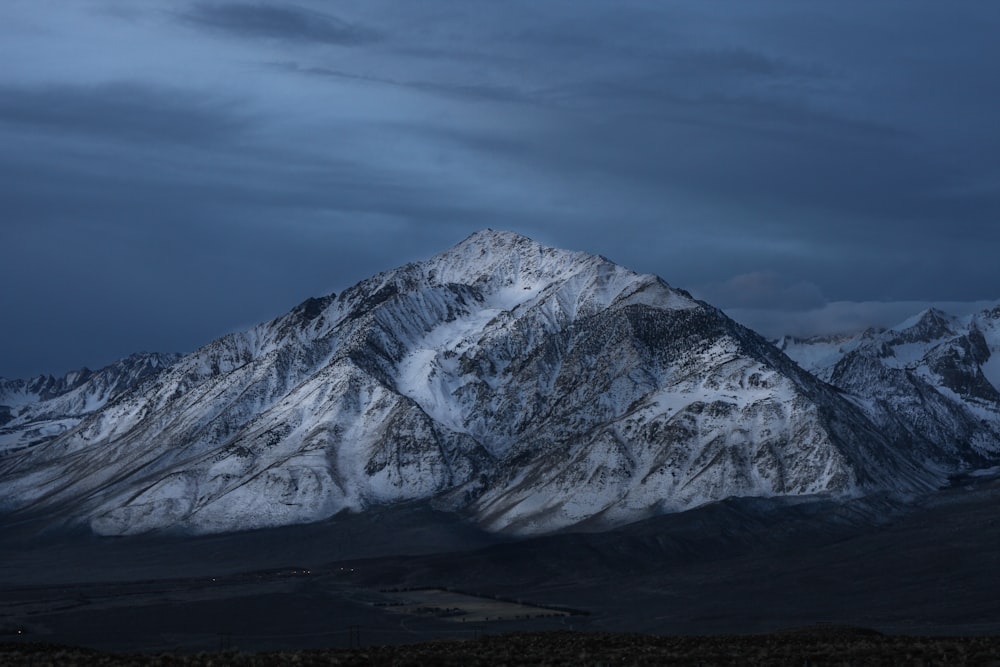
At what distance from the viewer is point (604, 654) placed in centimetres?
6812

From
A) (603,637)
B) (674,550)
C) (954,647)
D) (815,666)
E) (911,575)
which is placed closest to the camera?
(815,666)

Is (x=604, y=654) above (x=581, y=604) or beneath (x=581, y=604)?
above

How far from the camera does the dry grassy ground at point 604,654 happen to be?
65.1 metres

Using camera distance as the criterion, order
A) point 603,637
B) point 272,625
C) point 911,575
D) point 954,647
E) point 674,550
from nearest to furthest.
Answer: point 954,647 → point 603,637 → point 272,625 → point 911,575 → point 674,550

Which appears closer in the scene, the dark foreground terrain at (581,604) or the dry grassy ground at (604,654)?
the dry grassy ground at (604,654)

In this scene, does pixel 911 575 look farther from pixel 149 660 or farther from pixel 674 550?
pixel 149 660

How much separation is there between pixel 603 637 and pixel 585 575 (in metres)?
108

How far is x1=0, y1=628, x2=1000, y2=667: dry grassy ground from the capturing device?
213ft

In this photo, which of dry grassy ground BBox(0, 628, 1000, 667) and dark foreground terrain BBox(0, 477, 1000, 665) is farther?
dark foreground terrain BBox(0, 477, 1000, 665)

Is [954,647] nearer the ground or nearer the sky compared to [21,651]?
nearer the ground

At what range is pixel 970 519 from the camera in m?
200

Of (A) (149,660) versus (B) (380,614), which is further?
(B) (380,614)

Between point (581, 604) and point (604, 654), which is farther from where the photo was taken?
point (581, 604)

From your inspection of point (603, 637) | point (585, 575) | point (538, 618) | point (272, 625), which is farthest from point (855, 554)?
point (603, 637)
